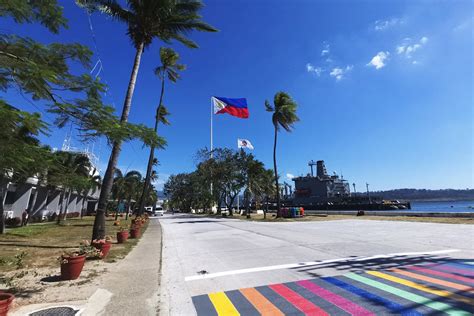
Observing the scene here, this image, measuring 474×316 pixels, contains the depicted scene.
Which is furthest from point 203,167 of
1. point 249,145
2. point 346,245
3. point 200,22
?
point 346,245

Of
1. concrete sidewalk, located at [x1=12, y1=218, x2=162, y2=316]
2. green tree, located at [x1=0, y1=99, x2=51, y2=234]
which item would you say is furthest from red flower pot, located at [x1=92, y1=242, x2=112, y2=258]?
green tree, located at [x1=0, y1=99, x2=51, y2=234]

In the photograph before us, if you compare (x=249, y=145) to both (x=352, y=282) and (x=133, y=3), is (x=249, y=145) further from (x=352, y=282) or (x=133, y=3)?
(x=352, y=282)

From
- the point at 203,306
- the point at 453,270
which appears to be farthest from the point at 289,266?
the point at 453,270

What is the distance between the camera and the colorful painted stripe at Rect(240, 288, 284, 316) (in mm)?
4565

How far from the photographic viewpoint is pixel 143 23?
13.8 meters

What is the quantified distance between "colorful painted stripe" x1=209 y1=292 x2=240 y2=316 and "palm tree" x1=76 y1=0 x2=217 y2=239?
28.9ft

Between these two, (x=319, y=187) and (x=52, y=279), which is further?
(x=319, y=187)

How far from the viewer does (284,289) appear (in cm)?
569

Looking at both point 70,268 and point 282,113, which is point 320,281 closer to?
point 70,268

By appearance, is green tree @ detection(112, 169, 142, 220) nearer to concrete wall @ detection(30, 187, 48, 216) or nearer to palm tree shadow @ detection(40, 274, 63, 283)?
concrete wall @ detection(30, 187, 48, 216)

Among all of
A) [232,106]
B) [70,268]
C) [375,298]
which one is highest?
[232,106]

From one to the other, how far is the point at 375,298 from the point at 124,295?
15.2ft

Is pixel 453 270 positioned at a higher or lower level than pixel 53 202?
lower

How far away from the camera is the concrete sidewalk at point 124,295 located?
4793 mm
